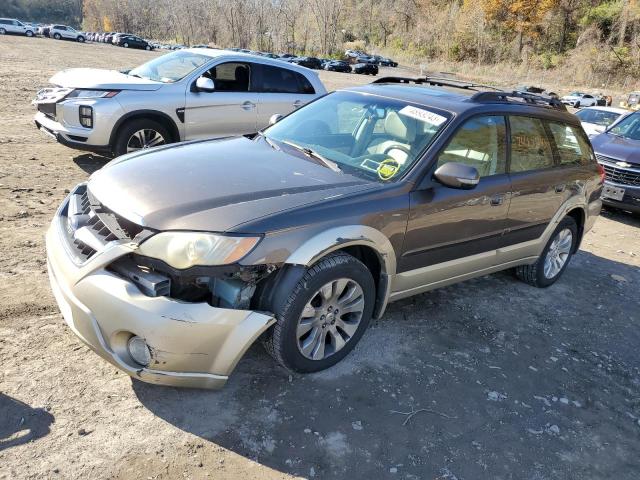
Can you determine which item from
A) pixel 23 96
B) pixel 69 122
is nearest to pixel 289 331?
pixel 69 122

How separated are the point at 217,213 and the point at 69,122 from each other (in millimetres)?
4803

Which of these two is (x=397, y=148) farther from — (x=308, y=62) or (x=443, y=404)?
(x=308, y=62)

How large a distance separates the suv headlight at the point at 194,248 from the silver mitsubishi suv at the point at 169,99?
4.55m

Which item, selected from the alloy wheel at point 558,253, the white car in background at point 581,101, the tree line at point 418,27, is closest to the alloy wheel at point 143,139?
the alloy wheel at point 558,253

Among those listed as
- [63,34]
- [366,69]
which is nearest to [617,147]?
[366,69]

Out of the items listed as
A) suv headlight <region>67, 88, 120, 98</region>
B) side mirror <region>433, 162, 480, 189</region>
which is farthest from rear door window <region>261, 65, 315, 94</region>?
side mirror <region>433, 162, 480, 189</region>

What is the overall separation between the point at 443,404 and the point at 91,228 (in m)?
2.36

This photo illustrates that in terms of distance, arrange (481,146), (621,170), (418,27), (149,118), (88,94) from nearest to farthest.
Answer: (481,146) → (88,94) → (149,118) → (621,170) → (418,27)

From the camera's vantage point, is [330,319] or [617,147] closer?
[330,319]

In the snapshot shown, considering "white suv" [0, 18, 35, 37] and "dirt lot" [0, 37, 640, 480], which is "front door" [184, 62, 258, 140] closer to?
"dirt lot" [0, 37, 640, 480]

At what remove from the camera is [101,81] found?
272 inches

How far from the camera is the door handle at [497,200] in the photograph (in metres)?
4.09

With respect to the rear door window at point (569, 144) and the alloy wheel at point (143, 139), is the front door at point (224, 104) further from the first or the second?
the rear door window at point (569, 144)

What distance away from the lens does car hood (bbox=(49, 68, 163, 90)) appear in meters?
6.80
